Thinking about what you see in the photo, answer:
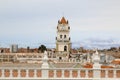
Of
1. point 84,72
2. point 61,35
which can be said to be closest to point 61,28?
point 61,35

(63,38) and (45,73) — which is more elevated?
(63,38)

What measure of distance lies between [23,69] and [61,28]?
8689 centimetres

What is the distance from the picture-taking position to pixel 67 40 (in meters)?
98.8

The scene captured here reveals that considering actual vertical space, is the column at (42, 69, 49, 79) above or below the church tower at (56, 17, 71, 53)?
below

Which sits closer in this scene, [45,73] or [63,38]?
[45,73]

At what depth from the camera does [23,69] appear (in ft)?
54.0

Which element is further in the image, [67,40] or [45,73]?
[67,40]

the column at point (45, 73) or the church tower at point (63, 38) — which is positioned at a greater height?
the church tower at point (63, 38)

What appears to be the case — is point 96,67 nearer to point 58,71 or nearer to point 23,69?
point 58,71

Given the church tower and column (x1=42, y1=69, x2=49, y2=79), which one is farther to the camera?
the church tower

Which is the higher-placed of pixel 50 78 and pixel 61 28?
pixel 61 28

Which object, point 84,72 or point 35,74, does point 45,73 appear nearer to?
point 35,74

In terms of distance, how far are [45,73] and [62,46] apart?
83184 millimetres

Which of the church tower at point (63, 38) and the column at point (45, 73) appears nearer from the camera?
the column at point (45, 73)
